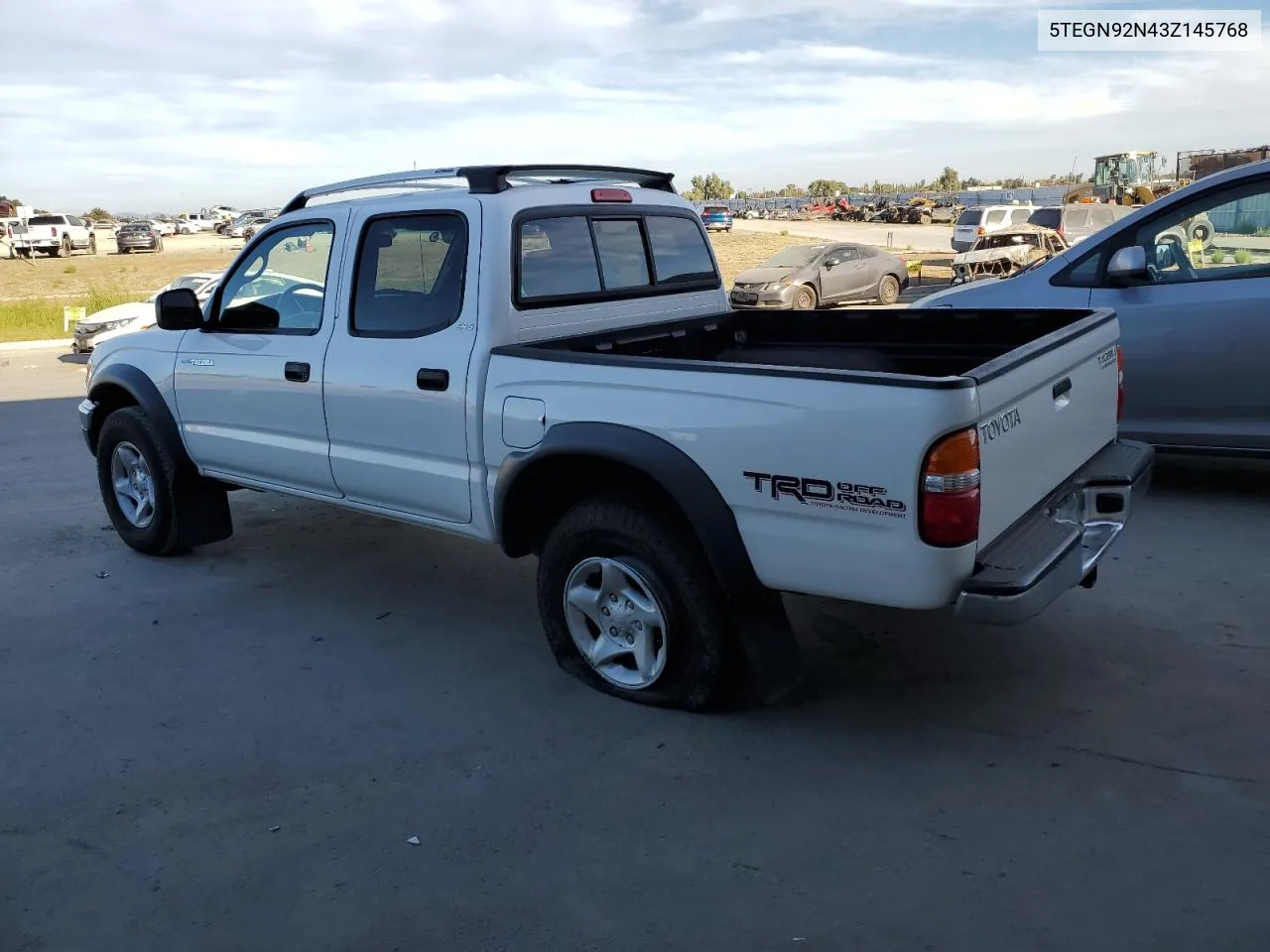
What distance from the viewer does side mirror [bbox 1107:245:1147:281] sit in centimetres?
610

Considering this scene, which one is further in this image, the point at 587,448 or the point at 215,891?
the point at 587,448

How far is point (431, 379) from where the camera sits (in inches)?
170

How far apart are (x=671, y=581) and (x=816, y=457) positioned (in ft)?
2.57

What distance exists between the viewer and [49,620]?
5.16 meters

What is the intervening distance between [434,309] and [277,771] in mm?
1900

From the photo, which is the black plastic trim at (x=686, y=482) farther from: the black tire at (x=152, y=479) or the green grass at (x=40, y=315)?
the green grass at (x=40, y=315)

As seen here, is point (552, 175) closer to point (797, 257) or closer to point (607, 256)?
point (607, 256)

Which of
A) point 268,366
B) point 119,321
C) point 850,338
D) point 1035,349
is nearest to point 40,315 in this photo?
point 119,321

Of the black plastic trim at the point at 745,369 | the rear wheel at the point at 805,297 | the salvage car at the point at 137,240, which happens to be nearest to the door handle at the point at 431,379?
the black plastic trim at the point at 745,369

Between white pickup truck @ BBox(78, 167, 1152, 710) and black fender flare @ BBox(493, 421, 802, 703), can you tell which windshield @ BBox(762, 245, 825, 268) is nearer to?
white pickup truck @ BBox(78, 167, 1152, 710)

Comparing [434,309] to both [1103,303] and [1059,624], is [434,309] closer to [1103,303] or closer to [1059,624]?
[1059,624]

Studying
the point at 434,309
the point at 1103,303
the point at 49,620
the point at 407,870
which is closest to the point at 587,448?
the point at 434,309

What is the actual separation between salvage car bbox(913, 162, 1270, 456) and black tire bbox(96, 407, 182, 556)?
429 cm

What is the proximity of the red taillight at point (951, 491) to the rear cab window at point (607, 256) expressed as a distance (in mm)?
1945
